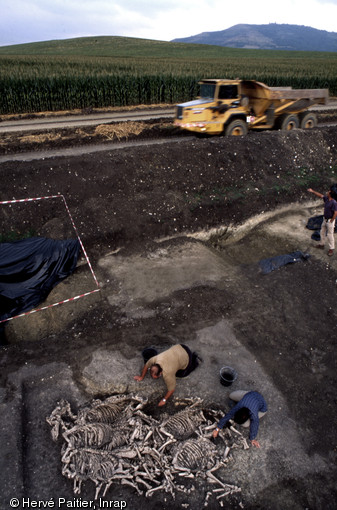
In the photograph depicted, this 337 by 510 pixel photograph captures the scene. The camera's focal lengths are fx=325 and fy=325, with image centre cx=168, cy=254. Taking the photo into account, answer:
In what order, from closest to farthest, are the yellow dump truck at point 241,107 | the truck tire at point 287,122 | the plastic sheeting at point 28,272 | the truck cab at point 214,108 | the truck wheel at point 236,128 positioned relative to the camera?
1. the plastic sheeting at point 28,272
2. the truck cab at point 214,108
3. the yellow dump truck at point 241,107
4. the truck wheel at point 236,128
5. the truck tire at point 287,122

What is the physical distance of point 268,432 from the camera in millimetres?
4785

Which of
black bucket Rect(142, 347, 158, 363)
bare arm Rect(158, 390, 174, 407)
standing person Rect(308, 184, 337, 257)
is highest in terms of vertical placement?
standing person Rect(308, 184, 337, 257)

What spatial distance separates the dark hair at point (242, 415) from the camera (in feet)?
14.1

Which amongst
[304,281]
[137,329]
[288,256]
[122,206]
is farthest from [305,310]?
[122,206]

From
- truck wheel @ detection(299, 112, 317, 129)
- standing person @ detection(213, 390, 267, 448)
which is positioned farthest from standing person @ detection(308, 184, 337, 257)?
truck wheel @ detection(299, 112, 317, 129)

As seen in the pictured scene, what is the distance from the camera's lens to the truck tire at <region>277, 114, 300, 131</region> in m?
14.9

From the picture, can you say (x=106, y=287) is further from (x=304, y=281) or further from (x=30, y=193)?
(x=304, y=281)

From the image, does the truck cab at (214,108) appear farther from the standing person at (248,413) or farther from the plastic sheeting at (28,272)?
the standing person at (248,413)

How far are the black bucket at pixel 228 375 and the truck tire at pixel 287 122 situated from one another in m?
13.1

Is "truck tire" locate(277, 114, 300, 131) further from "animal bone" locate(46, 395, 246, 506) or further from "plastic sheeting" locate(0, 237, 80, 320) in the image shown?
"animal bone" locate(46, 395, 246, 506)

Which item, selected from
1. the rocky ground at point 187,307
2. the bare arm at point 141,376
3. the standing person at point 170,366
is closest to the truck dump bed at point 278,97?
the rocky ground at point 187,307

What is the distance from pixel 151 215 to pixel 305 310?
487 cm

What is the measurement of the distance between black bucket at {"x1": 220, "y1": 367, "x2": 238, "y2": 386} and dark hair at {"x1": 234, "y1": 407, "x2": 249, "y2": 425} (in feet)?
2.86

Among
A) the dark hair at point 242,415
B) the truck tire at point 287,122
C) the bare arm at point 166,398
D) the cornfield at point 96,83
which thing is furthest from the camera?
the cornfield at point 96,83
